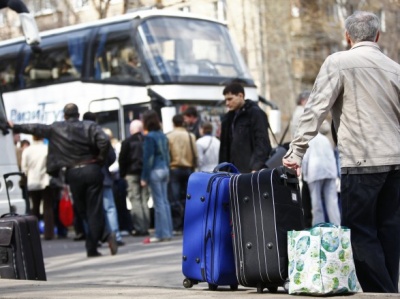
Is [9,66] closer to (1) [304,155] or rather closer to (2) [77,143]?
(2) [77,143]

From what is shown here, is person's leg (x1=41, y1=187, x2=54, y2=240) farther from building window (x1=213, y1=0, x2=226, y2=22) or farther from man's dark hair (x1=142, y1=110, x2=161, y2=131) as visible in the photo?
building window (x1=213, y1=0, x2=226, y2=22)

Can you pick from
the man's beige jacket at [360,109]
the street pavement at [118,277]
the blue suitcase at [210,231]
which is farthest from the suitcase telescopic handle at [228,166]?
the man's beige jacket at [360,109]

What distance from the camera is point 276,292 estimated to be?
27.5ft

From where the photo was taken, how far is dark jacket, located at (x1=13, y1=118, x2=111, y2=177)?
15.0 metres

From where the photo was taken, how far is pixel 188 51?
26109 mm

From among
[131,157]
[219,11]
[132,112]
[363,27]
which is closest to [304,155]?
[363,27]

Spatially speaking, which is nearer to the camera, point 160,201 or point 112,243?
point 112,243

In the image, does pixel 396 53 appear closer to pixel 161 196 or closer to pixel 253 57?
pixel 253 57

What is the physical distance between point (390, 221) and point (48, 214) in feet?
45.9

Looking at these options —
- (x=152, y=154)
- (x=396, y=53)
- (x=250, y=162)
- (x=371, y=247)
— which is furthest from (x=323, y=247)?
(x=396, y=53)

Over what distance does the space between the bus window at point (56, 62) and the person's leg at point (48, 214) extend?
5.58m

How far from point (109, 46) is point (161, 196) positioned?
9.14 meters

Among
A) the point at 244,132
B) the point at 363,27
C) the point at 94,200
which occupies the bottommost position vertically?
the point at 94,200

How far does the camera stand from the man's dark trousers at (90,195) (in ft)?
49.5
